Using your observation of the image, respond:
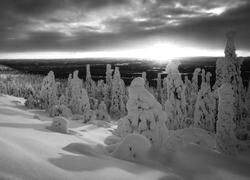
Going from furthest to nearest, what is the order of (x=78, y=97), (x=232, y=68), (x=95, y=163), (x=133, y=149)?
(x=78, y=97) → (x=232, y=68) → (x=133, y=149) → (x=95, y=163)

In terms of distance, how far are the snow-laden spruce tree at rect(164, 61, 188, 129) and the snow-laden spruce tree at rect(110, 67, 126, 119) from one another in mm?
26104

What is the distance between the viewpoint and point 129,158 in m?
11.4

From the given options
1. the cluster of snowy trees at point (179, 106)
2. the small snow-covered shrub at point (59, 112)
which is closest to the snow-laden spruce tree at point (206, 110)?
the cluster of snowy trees at point (179, 106)

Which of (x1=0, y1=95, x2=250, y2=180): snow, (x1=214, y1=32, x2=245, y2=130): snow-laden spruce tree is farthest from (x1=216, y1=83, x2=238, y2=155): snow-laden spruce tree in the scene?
(x1=214, y1=32, x2=245, y2=130): snow-laden spruce tree

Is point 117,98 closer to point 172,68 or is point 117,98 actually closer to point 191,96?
point 191,96

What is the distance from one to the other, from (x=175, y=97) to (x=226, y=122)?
7837 mm

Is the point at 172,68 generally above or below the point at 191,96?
above

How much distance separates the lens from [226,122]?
19391 millimetres

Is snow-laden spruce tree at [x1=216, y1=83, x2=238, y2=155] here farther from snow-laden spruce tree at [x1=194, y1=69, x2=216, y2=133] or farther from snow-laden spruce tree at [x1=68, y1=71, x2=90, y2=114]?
snow-laden spruce tree at [x1=68, y1=71, x2=90, y2=114]

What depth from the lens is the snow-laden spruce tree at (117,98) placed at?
52.8 meters

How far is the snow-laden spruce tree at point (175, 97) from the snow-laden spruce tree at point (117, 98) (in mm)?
26104

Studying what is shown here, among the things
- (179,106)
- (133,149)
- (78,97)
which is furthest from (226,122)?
(78,97)

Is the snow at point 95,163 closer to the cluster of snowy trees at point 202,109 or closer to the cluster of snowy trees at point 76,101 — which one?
the cluster of snowy trees at point 202,109

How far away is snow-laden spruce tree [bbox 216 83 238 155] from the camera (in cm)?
1853
